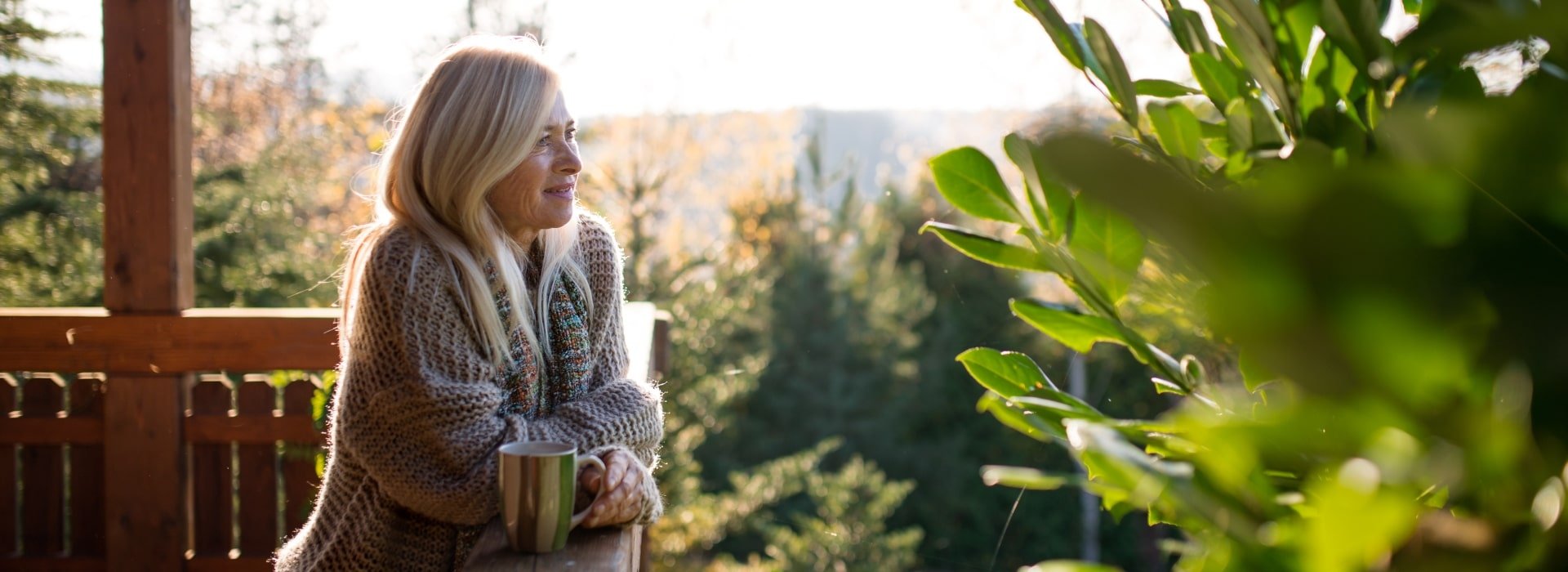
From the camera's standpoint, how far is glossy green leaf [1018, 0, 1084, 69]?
521 millimetres

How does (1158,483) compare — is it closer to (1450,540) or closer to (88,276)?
(1450,540)

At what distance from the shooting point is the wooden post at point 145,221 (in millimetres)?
2684

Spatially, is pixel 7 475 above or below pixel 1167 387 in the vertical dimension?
below

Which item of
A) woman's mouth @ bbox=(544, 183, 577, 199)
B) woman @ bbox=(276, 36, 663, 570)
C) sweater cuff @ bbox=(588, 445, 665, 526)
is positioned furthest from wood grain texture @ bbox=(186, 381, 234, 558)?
sweater cuff @ bbox=(588, 445, 665, 526)

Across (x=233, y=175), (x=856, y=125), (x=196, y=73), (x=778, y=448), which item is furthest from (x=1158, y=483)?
(x=856, y=125)

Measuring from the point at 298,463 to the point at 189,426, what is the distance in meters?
0.27

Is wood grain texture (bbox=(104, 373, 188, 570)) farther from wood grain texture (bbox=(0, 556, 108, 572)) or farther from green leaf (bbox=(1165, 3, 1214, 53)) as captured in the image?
green leaf (bbox=(1165, 3, 1214, 53))

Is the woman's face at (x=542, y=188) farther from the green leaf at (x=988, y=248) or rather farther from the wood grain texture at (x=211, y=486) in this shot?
the wood grain texture at (x=211, y=486)

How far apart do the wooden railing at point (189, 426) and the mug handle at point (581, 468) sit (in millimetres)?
1279

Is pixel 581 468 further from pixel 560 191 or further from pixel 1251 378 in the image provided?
pixel 1251 378

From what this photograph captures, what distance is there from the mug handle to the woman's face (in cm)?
41

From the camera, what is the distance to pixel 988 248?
2.06 ft

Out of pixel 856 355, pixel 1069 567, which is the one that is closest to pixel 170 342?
pixel 1069 567

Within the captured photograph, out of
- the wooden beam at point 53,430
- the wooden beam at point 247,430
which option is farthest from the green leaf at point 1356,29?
the wooden beam at point 53,430
